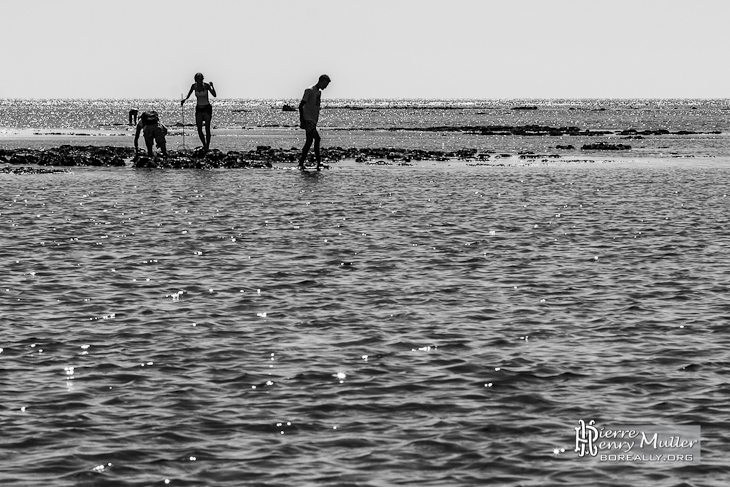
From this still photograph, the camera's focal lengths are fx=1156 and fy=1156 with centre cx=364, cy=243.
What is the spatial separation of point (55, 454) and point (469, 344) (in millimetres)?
5141

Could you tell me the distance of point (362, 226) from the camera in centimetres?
2348

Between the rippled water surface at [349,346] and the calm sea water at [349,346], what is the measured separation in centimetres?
3

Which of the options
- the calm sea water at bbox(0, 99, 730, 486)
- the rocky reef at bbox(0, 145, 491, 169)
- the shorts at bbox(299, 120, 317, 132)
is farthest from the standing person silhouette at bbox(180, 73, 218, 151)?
the calm sea water at bbox(0, 99, 730, 486)

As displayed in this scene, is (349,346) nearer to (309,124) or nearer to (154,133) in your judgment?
(309,124)

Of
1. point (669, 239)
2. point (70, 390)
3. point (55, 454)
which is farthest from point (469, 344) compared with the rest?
point (669, 239)

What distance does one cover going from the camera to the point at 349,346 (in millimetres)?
12508

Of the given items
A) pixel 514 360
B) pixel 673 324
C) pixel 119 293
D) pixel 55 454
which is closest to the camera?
pixel 55 454

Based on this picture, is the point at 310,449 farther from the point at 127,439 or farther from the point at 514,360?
the point at 514,360

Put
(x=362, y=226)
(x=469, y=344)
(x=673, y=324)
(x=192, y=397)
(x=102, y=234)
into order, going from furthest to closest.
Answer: (x=362, y=226) → (x=102, y=234) → (x=673, y=324) → (x=469, y=344) → (x=192, y=397)

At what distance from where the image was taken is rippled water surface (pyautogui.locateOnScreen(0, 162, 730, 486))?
8.95 metres

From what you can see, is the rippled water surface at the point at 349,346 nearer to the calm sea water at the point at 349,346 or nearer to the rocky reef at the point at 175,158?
the calm sea water at the point at 349,346

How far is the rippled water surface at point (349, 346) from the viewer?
29.3 feet

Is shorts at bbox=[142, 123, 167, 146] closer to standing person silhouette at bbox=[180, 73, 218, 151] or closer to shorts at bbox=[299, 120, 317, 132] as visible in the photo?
standing person silhouette at bbox=[180, 73, 218, 151]
